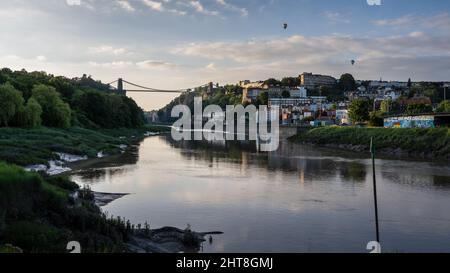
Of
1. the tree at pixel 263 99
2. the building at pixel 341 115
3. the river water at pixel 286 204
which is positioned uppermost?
the tree at pixel 263 99

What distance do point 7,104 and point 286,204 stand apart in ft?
127

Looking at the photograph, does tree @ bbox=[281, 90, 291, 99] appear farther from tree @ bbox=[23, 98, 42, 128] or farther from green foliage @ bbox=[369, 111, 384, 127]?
tree @ bbox=[23, 98, 42, 128]

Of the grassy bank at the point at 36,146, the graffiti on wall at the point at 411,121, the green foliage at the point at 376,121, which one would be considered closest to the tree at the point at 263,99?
the green foliage at the point at 376,121

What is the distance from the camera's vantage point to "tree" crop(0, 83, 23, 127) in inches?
1961

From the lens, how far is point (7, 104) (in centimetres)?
5012

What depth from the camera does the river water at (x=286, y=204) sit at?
1572 centimetres

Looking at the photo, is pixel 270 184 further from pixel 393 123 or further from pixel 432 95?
pixel 432 95

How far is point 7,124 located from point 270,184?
3473 centimetres

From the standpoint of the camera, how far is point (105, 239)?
12.7m

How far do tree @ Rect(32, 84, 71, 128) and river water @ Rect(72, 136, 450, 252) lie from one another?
88.7 ft

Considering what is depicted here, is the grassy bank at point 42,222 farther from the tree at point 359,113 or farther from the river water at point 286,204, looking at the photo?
the tree at point 359,113

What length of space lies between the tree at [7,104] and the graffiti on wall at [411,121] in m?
51.6

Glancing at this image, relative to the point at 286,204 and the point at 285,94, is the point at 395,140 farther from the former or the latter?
the point at 285,94

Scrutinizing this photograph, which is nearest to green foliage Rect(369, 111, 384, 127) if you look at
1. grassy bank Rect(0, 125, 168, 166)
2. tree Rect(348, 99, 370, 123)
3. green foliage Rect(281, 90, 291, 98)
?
tree Rect(348, 99, 370, 123)
